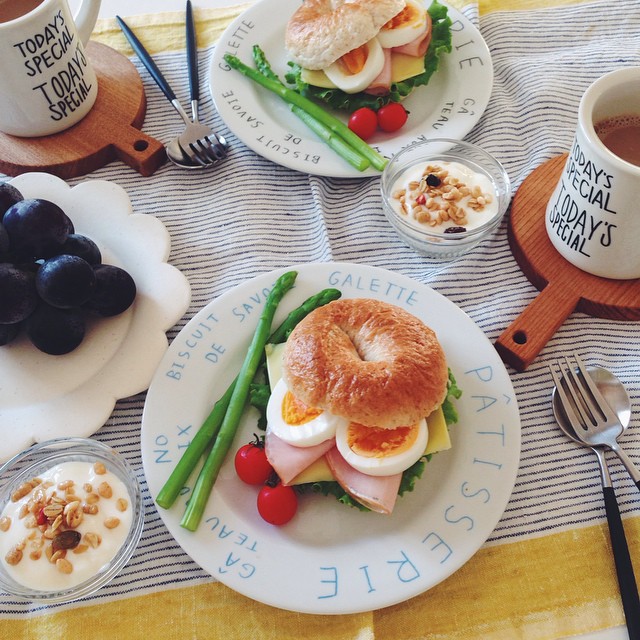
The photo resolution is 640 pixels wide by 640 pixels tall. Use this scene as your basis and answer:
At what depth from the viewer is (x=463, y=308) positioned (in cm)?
180

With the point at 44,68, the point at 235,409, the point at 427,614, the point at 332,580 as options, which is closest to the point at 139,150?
the point at 44,68

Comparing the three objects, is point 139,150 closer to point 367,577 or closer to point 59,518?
point 59,518

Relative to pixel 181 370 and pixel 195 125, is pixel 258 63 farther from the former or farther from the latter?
pixel 181 370

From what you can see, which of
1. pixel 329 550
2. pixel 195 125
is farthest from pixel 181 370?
pixel 195 125

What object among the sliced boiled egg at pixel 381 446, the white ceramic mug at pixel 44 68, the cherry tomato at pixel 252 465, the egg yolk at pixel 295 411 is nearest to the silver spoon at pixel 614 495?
the sliced boiled egg at pixel 381 446

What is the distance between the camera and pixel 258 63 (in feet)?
7.23

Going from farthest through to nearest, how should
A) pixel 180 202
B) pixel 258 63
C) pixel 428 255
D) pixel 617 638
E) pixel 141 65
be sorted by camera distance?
pixel 141 65
pixel 258 63
pixel 180 202
pixel 428 255
pixel 617 638

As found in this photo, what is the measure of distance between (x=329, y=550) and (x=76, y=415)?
0.69 m

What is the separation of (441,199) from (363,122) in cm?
37

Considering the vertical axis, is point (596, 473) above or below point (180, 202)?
below

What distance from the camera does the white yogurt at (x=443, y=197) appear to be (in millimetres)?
1860

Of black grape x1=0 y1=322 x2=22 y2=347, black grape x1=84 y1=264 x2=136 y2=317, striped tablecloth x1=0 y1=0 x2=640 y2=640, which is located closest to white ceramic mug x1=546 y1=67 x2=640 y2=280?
striped tablecloth x1=0 y1=0 x2=640 y2=640

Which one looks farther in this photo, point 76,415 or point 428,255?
point 428,255

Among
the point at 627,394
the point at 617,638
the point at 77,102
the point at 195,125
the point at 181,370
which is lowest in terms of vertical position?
the point at 617,638
